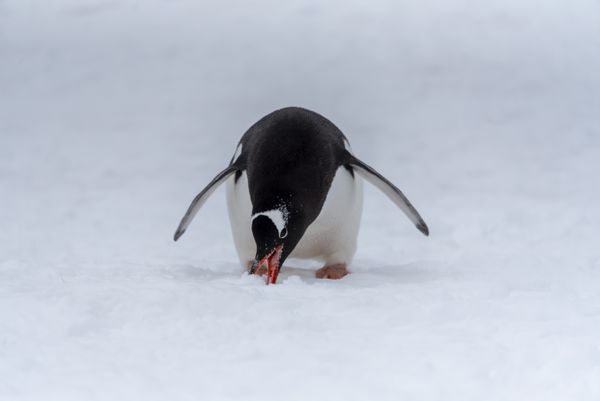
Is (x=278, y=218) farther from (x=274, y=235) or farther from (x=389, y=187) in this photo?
(x=389, y=187)

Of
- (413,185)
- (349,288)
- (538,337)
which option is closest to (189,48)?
(413,185)

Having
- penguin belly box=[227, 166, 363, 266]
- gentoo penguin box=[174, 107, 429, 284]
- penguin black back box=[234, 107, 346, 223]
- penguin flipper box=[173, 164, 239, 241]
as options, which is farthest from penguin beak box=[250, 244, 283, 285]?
penguin flipper box=[173, 164, 239, 241]

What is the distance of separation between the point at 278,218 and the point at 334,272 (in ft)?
1.72

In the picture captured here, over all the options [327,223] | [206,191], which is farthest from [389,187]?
[206,191]

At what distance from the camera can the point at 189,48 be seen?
7.17 meters

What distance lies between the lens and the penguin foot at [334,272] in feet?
10.1

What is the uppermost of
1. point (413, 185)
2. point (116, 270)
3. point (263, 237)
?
point (263, 237)

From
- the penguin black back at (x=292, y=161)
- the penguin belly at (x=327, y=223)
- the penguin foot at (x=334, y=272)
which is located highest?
the penguin black back at (x=292, y=161)

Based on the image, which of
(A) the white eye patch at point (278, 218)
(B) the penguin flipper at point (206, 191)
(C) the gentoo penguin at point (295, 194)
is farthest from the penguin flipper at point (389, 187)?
(A) the white eye patch at point (278, 218)

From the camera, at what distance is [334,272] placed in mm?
3094

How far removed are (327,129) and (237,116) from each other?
119 inches

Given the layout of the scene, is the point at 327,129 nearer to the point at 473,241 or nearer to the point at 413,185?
the point at 473,241

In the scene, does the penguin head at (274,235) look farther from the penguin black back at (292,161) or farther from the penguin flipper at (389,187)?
the penguin flipper at (389,187)

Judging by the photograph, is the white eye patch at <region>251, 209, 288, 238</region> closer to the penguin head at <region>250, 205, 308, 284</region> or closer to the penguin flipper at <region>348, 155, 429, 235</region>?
the penguin head at <region>250, 205, 308, 284</region>
